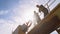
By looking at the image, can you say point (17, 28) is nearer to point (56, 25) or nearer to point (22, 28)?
point (22, 28)

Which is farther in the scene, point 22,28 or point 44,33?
point 22,28

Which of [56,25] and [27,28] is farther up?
[27,28]

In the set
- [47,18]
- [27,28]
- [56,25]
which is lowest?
[56,25]

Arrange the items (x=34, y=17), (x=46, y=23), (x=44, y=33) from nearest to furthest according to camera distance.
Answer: (x=46, y=23), (x=44, y=33), (x=34, y=17)

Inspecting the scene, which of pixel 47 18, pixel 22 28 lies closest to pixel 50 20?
pixel 47 18

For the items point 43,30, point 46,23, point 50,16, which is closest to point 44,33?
point 43,30

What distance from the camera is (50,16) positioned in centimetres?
786

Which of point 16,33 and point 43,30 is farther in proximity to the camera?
point 16,33

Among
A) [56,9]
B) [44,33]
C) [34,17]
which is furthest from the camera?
[34,17]

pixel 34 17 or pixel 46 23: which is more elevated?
pixel 34 17

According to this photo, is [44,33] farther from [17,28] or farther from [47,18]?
[17,28]

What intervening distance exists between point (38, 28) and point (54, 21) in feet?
3.90

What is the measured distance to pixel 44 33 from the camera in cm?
880

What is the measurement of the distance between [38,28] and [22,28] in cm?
182
